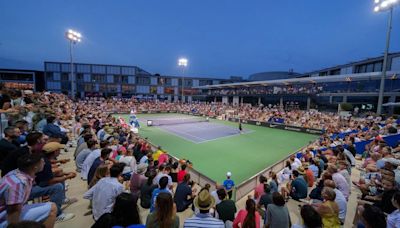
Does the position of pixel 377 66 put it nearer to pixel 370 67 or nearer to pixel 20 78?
pixel 370 67

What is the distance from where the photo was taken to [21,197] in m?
2.54

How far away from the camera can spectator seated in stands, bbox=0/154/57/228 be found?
2498 millimetres

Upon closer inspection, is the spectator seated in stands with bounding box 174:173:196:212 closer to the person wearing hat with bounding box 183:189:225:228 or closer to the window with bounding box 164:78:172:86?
the person wearing hat with bounding box 183:189:225:228

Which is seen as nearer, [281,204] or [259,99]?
[281,204]

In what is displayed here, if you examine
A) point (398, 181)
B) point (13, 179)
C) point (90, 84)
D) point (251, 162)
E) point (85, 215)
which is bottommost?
point (251, 162)

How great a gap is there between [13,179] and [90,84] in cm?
6633

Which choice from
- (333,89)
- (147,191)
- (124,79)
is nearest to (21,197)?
(147,191)

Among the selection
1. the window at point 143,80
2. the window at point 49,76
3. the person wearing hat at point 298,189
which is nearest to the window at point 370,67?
the person wearing hat at point 298,189

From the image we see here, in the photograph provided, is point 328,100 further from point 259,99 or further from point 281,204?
point 281,204

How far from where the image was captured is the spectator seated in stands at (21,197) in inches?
98.3

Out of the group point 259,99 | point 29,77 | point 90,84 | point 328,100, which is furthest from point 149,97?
point 328,100

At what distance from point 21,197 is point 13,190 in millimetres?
137

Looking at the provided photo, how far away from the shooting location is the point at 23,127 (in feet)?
19.8

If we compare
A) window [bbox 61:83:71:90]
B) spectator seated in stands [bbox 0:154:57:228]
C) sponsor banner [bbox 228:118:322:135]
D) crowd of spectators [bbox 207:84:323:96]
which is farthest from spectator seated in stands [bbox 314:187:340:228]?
window [bbox 61:83:71:90]
